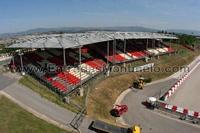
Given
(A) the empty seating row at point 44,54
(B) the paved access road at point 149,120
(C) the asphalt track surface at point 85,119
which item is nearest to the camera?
(C) the asphalt track surface at point 85,119

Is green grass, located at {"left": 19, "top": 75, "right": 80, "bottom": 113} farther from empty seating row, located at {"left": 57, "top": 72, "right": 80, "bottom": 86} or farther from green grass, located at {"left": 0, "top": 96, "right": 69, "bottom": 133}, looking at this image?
green grass, located at {"left": 0, "top": 96, "right": 69, "bottom": 133}

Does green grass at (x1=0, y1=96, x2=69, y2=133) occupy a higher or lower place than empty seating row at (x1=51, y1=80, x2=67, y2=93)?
lower

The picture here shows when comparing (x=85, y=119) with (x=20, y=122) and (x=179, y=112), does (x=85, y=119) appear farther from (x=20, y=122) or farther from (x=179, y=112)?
(x=179, y=112)

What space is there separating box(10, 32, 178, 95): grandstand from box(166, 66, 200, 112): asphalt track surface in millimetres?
12336

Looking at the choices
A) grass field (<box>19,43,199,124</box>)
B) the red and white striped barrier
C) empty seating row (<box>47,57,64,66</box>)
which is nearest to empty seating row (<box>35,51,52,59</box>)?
empty seating row (<box>47,57,64,66</box>)

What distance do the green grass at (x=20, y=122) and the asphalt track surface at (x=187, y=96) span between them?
1735 centimetres

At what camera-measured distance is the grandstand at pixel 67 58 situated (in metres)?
25.7

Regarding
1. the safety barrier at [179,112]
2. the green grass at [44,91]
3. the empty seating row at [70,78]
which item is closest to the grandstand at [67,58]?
the empty seating row at [70,78]

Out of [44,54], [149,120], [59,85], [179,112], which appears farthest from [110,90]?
[44,54]

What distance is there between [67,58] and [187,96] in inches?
851

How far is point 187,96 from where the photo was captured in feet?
96.2

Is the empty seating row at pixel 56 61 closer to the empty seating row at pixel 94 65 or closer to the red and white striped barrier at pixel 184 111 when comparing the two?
the empty seating row at pixel 94 65

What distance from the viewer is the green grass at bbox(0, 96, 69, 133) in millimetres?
16347

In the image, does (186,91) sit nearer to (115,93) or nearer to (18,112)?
(115,93)
